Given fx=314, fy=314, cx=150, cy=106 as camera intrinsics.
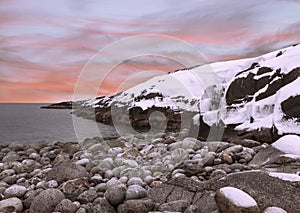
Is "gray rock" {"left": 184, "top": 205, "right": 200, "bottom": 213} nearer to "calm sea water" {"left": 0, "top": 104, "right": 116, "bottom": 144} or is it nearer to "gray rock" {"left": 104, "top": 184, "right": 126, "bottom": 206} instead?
"gray rock" {"left": 104, "top": 184, "right": 126, "bottom": 206}


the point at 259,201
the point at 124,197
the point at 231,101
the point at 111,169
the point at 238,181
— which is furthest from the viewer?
the point at 231,101

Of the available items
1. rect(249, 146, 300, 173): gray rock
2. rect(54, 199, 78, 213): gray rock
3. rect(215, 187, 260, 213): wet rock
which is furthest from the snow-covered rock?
rect(54, 199, 78, 213): gray rock

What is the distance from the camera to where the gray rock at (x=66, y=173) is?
5213 mm

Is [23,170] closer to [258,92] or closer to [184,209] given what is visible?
[184,209]

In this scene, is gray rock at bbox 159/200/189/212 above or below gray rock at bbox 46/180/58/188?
above

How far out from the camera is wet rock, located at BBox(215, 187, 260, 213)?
9.97 ft

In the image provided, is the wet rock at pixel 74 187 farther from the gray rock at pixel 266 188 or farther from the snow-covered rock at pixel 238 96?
the snow-covered rock at pixel 238 96

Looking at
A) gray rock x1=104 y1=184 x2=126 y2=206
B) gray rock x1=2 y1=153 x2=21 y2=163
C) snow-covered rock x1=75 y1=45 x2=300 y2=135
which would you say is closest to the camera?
gray rock x1=104 y1=184 x2=126 y2=206

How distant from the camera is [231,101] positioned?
1169 centimetres

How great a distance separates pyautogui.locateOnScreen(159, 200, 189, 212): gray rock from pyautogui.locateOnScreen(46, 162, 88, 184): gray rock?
2249mm

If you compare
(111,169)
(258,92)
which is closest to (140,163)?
(111,169)

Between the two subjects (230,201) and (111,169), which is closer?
(230,201)

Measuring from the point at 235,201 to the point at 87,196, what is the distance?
2.02m

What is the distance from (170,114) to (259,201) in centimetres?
1555
